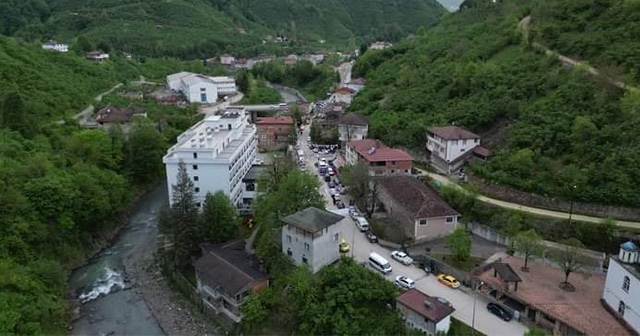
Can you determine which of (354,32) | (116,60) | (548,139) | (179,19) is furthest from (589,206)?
(354,32)

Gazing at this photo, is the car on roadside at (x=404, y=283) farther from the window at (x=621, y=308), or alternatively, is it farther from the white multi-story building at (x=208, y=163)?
the white multi-story building at (x=208, y=163)

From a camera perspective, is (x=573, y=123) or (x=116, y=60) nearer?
(x=573, y=123)

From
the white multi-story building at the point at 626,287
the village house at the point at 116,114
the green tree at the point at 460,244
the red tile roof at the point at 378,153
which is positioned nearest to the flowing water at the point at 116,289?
the village house at the point at 116,114

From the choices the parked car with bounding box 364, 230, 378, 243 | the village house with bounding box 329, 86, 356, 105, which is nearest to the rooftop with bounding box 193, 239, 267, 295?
the parked car with bounding box 364, 230, 378, 243

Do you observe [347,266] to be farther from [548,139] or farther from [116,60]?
[116,60]

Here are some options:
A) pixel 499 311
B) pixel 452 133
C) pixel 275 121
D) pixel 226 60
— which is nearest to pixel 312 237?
pixel 499 311
